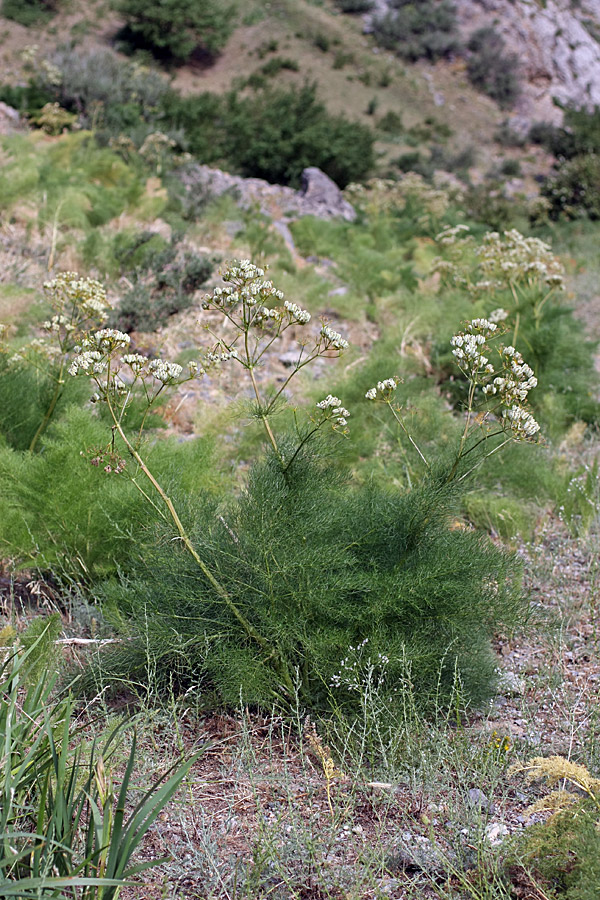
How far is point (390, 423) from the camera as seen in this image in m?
3.81

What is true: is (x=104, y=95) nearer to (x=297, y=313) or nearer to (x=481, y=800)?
(x=297, y=313)

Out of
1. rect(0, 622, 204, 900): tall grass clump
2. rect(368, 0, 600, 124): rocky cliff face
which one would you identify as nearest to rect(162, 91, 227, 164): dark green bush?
rect(0, 622, 204, 900): tall grass clump

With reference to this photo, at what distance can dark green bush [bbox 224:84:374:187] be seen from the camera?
14.1 m

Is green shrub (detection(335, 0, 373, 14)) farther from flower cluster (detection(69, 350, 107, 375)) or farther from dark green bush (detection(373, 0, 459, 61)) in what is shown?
flower cluster (detection(69, 350, 107, 375))

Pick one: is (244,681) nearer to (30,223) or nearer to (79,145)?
(30,223)

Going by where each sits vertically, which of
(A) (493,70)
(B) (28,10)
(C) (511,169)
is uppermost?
(A) (493,70)

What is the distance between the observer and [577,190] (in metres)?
13.9

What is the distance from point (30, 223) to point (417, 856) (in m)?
5.89

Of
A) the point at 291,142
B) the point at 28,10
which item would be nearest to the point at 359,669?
the point at 291,142

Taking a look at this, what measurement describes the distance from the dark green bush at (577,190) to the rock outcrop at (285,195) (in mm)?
4911

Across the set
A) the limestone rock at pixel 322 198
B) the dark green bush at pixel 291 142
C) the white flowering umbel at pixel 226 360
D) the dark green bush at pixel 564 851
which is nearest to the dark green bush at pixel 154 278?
the white flowering umbel at pixel 226 360

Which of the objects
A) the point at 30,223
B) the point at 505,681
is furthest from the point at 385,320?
the point at 505,681

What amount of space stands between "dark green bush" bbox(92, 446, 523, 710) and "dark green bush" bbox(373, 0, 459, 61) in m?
34.7

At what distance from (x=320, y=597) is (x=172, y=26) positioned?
27.7 m
